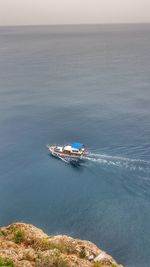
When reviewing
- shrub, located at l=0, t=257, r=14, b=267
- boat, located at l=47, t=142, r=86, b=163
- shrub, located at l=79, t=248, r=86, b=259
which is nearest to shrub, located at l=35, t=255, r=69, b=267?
shrub, located at l=0, t=257, r=14, b=267

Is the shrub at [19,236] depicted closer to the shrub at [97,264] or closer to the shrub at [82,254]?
the shrub at [82,254]

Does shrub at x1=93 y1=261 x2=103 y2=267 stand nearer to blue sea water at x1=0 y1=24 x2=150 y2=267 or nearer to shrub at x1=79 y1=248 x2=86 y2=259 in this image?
shrub at x1=79 y1=248 x2=86 y2=259

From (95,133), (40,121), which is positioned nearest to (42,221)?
(95,133)

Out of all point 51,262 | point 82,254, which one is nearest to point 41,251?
point 82,254

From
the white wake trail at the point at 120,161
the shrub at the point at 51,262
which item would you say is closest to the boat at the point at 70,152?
the white wake trail at the point at 120,161

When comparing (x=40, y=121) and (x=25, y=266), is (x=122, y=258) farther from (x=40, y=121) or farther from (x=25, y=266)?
(x=40, y=121)

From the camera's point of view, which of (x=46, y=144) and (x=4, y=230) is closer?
(x=4, y=230)
